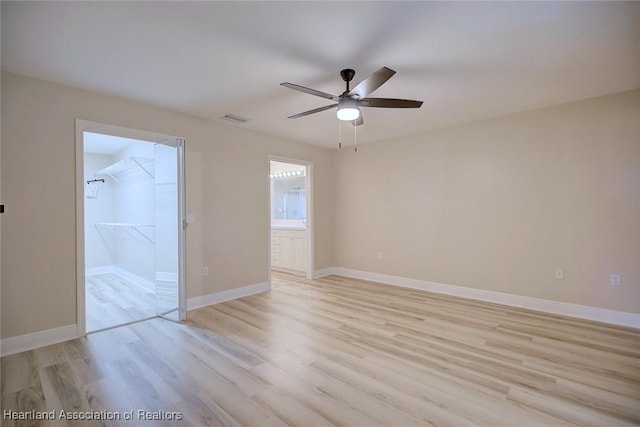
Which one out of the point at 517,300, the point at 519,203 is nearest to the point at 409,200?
the point at 519,203

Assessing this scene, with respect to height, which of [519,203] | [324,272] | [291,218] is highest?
[519,203]

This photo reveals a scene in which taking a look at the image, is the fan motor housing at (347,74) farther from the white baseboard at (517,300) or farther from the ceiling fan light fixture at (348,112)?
the white baseboard at (517,300)

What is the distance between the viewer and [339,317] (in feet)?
11.3

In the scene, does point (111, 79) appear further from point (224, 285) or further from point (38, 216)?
point (224, 285)

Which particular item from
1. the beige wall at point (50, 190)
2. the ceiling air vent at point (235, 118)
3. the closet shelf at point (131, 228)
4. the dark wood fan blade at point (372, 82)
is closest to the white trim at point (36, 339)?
the beige wall at point (50, 190)

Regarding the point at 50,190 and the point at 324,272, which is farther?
the point at 324,272

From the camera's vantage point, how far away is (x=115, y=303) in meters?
3.97

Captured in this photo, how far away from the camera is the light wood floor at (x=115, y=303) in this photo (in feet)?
11.0

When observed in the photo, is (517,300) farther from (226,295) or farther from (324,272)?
(226,295)

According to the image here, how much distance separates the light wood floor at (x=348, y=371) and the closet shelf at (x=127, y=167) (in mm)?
2581

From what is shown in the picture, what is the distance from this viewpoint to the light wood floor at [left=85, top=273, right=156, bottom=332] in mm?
3355

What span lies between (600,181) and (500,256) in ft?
4.42

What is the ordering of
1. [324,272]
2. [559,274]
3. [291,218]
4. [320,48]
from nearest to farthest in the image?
[320,48] < [559,274] < [324,272] < [291,218]

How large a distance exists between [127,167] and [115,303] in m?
2.53
